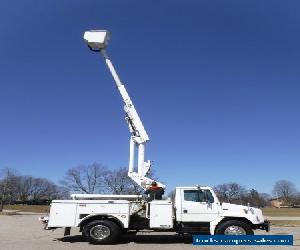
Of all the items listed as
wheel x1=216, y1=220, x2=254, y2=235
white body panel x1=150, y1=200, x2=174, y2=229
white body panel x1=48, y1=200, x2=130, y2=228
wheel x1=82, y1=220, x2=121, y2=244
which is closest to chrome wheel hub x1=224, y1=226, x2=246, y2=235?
wheel x1=216, y1=220, x2=254, y2=235

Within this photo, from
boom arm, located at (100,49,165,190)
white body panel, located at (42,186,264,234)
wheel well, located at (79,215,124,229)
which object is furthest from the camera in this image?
boom arm, located at (100,49,165,190)

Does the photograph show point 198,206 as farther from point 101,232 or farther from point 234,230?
point 101,232

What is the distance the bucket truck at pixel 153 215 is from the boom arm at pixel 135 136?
2213 mm

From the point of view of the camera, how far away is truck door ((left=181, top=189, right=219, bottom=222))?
1553cm

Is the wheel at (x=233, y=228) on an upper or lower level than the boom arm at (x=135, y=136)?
lower

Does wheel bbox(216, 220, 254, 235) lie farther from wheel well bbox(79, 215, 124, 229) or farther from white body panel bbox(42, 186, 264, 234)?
wheel well bbox(79, 215, 124, 229)

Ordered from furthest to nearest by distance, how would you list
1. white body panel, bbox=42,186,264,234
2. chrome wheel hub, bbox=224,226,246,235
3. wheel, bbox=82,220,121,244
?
white body panel, bbox=42,186,264,234, wheel, bbox=82,220,121,244, chrome wheel hub, bbox=224,226,246,235

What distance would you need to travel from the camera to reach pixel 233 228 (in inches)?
598

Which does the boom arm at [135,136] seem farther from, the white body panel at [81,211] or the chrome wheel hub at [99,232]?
the chrome wheel hub at [99,232]

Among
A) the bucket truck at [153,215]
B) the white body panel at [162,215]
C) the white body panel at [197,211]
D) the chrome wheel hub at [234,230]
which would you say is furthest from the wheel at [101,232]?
the chrome wheel hub at [234,230]

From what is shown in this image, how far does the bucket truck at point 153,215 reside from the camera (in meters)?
15.3

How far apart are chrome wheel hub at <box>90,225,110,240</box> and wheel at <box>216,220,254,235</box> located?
4005mm

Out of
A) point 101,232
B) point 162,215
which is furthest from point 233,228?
point 101,232

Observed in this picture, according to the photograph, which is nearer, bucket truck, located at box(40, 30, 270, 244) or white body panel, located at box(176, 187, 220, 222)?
bucket truck, located at box(40, 30, 270, 244)
